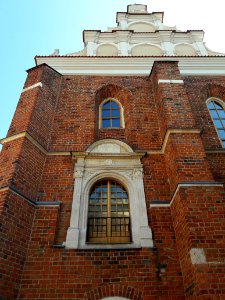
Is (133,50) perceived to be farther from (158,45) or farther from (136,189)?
(136,189)

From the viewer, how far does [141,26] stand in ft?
46.5

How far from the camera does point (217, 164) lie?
809cm

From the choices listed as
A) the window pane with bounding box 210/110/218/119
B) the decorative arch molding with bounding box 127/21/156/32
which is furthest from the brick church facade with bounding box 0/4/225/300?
the decorative arch molding with bounding box 127/21/156/32

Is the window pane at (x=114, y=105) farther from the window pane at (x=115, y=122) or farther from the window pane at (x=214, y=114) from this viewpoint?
the window pane at (x=214, y=114)

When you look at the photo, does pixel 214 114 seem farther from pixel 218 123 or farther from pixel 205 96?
pixel 205 96

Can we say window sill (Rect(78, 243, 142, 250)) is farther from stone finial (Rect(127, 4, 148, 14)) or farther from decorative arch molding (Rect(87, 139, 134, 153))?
stone finial (Rect(127, 4, 148, 14))

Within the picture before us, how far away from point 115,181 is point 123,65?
5.35 metres

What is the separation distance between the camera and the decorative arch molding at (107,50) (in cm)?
1224

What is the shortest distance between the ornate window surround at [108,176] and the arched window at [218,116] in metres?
3.17

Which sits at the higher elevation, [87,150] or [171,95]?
[171,95]

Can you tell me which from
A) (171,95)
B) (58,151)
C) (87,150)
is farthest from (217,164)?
(58,151)

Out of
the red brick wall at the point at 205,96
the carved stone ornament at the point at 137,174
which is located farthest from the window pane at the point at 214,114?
the carved stone ornament at the point at 137,174

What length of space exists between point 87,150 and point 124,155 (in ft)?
3.66

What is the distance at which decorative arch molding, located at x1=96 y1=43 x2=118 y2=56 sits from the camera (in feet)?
40.1
